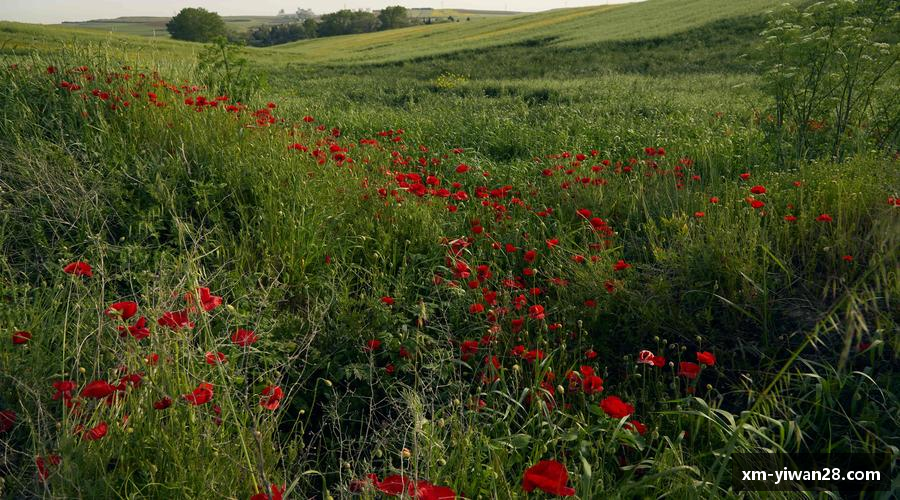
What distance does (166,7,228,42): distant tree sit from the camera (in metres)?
54.0

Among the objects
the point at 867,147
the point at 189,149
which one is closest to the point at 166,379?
the point at 189,149

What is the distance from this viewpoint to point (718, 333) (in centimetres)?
267

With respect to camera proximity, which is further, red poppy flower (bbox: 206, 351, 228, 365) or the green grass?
the green grass

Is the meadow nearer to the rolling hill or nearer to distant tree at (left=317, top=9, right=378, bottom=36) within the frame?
the rolling hill

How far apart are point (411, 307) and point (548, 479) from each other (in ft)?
5.33

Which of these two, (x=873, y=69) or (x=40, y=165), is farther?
(x=873, y=69)

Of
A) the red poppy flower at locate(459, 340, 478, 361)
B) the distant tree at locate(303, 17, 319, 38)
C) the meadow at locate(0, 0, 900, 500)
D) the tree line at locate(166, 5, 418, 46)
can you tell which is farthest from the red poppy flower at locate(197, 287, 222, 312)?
the distant tree at locate(303, 17, 319, 38)

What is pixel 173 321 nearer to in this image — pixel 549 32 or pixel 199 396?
pixel 199 396

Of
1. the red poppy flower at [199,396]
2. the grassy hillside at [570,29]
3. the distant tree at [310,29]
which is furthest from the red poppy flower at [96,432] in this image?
the distant tree at [310,29]

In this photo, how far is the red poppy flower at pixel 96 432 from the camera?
158cm

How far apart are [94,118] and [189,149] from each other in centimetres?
83

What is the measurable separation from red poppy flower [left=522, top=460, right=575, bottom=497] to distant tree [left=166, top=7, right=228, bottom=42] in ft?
191

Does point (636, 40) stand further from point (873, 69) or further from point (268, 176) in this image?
point (268, 176)

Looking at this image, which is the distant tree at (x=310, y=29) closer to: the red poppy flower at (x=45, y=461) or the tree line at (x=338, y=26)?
the tree line at (x=338, y=26)
